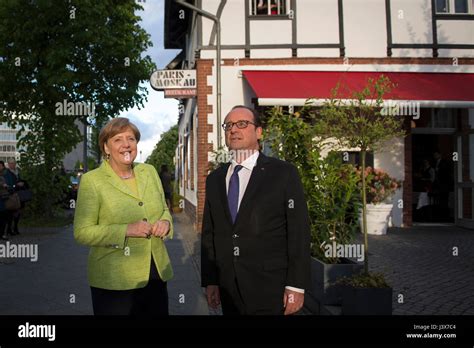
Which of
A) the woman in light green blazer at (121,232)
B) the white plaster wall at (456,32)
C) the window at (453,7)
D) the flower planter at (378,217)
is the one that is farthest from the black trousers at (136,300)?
the window at (453,7)

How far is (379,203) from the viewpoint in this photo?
36.8ft

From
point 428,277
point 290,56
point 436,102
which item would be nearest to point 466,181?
point 436,102

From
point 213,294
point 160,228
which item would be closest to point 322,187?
point 213,294

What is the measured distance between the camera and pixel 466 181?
12.2 m

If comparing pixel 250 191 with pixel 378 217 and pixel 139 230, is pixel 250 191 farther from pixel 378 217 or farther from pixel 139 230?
pixel 378 217

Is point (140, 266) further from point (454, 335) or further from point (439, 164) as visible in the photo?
point (439, 164)

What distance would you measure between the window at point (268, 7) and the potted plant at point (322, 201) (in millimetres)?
6848

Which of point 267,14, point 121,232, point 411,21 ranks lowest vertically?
point 121,232

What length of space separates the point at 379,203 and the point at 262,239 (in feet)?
30.5

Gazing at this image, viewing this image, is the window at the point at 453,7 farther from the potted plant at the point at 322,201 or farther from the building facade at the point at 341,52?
the potted plant at the point at 322,201

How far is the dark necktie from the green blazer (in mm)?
515

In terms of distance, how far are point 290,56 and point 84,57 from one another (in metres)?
6.48

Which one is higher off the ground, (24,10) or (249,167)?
(24,10)

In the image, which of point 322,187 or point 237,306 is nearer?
point 237,306
